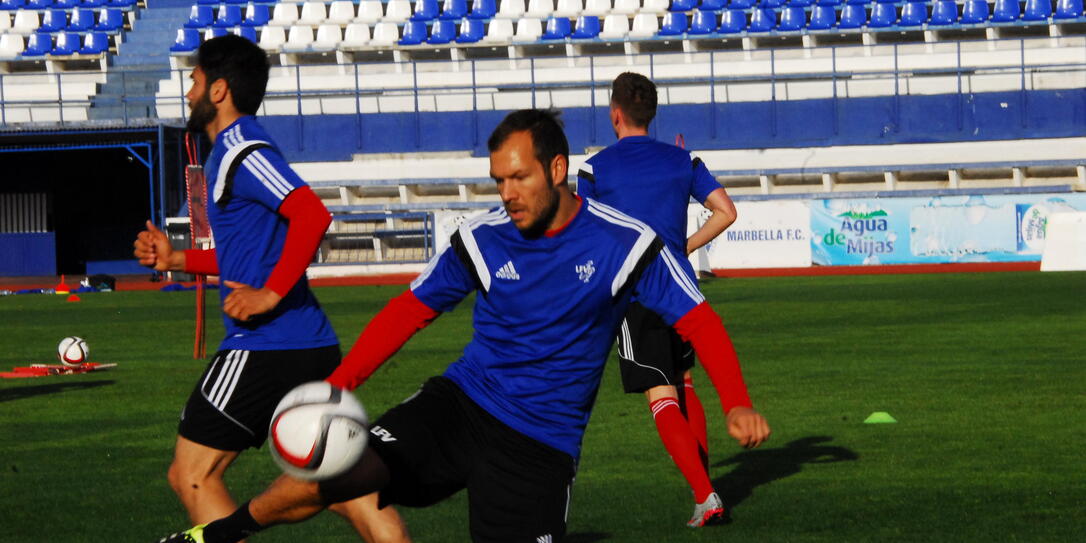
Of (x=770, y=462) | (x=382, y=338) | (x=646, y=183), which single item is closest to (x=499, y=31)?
(x=770, y=462)

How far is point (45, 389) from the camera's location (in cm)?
1271

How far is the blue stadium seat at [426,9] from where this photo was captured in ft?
124

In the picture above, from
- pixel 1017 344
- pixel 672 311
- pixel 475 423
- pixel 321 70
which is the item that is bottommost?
pixel 1017 344

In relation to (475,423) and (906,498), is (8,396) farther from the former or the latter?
(475,423)

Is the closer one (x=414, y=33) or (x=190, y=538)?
(x=190, y=538)

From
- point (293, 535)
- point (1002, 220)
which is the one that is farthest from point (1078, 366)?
point (1002, 220)

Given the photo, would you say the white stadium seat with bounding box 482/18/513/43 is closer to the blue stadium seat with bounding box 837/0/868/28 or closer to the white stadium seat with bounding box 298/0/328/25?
the white stadium seat with bounding box 298/0/328/25

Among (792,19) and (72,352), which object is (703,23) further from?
(72,352)

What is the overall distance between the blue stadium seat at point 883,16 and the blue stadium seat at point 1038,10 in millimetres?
2929

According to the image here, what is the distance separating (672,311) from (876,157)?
95.6 feet

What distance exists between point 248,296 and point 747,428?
5.44 ft

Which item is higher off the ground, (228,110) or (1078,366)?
(228,110)

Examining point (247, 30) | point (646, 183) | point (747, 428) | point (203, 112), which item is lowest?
point (747, 428)

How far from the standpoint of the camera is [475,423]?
14.6ft
